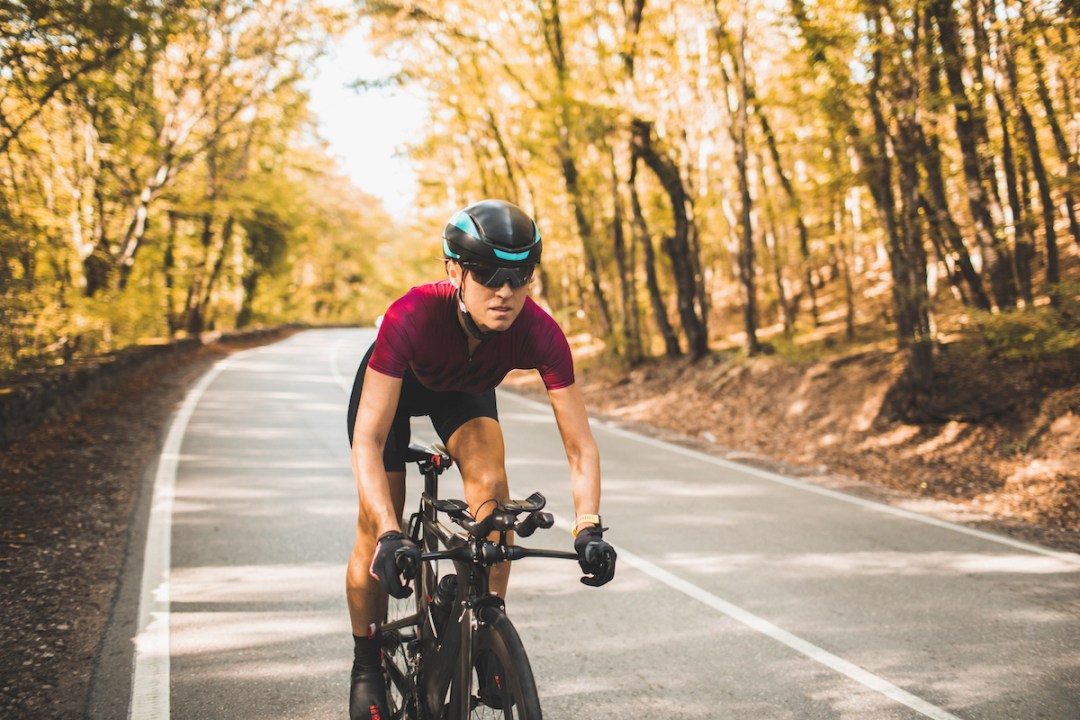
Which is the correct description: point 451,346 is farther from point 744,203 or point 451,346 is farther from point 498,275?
point 744,203

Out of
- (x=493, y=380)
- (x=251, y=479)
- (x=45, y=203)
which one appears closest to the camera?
(x=493, y=380)

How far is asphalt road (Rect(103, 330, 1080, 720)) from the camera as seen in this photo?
363 centimetres

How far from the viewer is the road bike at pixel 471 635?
2221mm

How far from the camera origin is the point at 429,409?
317 centimetres

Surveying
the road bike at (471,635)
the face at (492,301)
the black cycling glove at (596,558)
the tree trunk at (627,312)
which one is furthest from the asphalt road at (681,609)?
the tree trunk at (627,312)

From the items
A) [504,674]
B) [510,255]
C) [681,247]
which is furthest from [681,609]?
[681,247]

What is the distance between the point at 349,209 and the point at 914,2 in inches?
1801

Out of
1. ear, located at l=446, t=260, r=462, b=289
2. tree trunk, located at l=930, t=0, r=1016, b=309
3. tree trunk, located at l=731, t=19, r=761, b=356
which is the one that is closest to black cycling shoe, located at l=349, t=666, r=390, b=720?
ear, located at l=446, t=260, r=462, b=289

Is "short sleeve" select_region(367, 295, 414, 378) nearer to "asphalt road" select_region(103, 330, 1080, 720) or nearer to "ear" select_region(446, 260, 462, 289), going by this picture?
"ear" select_region(446, 260, 462, 289)

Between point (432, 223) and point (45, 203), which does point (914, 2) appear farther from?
point (432, 223)

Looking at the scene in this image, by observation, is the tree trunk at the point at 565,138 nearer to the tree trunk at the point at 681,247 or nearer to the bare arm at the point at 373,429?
the tree trunk at the point at 681,247

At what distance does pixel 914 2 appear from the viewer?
32.3 ft

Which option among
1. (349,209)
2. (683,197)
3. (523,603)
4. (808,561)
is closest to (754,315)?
(683,197)

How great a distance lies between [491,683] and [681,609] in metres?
2.62
